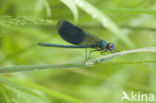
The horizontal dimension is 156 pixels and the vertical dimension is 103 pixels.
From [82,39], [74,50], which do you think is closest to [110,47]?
[82,39]

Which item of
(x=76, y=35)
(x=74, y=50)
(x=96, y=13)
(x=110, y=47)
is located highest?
(x=96, y=13)

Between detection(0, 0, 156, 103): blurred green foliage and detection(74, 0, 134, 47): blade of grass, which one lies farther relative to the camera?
detection(0, 0, 156, 103): blurred green foliage

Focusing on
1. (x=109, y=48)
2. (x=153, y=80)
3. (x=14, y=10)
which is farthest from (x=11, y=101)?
(x=153, y=80)

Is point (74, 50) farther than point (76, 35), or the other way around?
point (74, 50)

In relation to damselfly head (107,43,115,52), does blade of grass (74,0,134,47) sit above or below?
above

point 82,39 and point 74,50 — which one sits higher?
point 82,39

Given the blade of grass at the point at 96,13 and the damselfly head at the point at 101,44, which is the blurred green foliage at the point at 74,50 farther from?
the damselfly head at the point at 101,44

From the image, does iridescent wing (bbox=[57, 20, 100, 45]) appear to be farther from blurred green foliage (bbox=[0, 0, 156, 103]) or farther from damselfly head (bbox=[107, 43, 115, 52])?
blurred green foliage (bbox=[0, 0, 156, 103])

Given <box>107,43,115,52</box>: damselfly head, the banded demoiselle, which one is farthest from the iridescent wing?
<box>107,43,115,52</box>: damselfly head

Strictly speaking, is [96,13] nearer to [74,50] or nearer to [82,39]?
[82,39]
